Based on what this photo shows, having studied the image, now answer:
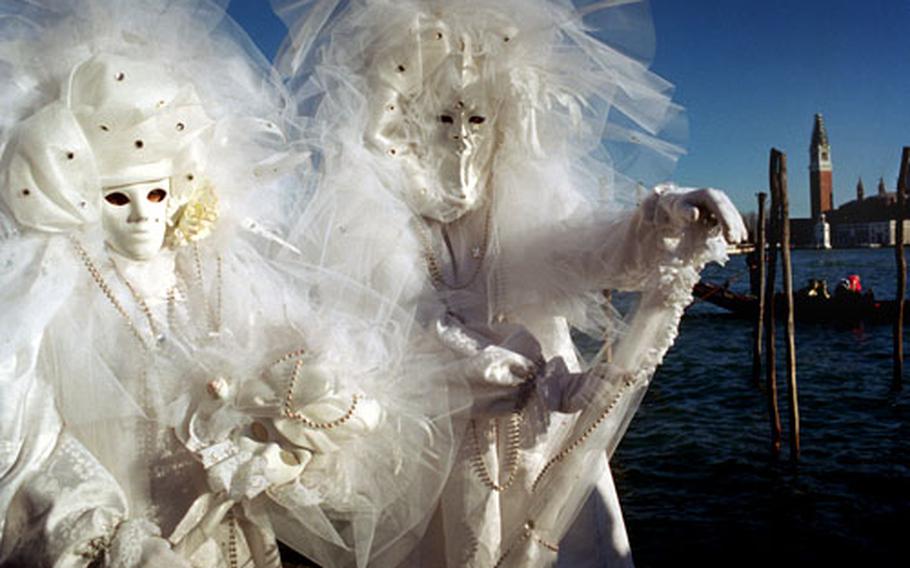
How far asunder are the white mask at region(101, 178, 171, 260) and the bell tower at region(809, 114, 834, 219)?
78.4 m

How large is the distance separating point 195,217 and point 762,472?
277 inches

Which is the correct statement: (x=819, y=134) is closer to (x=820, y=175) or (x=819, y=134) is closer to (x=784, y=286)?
(x=820, y=175)

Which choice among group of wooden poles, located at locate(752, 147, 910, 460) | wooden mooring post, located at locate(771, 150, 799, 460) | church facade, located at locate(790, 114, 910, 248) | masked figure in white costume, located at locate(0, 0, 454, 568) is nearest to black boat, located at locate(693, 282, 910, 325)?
group of wooden poles, located at locate(752, 147, 910, 460)

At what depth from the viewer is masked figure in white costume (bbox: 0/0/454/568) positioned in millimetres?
1424

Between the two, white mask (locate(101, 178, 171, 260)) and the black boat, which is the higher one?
white mask (locate(101, 178, 171, 260))

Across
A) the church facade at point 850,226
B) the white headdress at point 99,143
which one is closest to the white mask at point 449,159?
the white headdress at point 99,143

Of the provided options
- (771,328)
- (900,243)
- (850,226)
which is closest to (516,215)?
(771,328)

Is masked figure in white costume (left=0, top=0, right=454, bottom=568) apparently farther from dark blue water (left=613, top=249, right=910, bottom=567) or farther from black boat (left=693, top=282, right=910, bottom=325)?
Answer: black boat (left=693, top=282, right=910, bottom=325)

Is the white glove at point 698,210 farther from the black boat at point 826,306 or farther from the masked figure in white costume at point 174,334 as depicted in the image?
the black boat at point 826,306

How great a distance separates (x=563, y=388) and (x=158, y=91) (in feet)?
3.49

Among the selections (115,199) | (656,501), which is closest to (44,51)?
(115,199)

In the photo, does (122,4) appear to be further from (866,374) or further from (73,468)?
(866,374)

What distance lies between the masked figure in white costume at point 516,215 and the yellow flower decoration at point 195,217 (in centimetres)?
31

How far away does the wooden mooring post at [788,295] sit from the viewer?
25.9 feet
